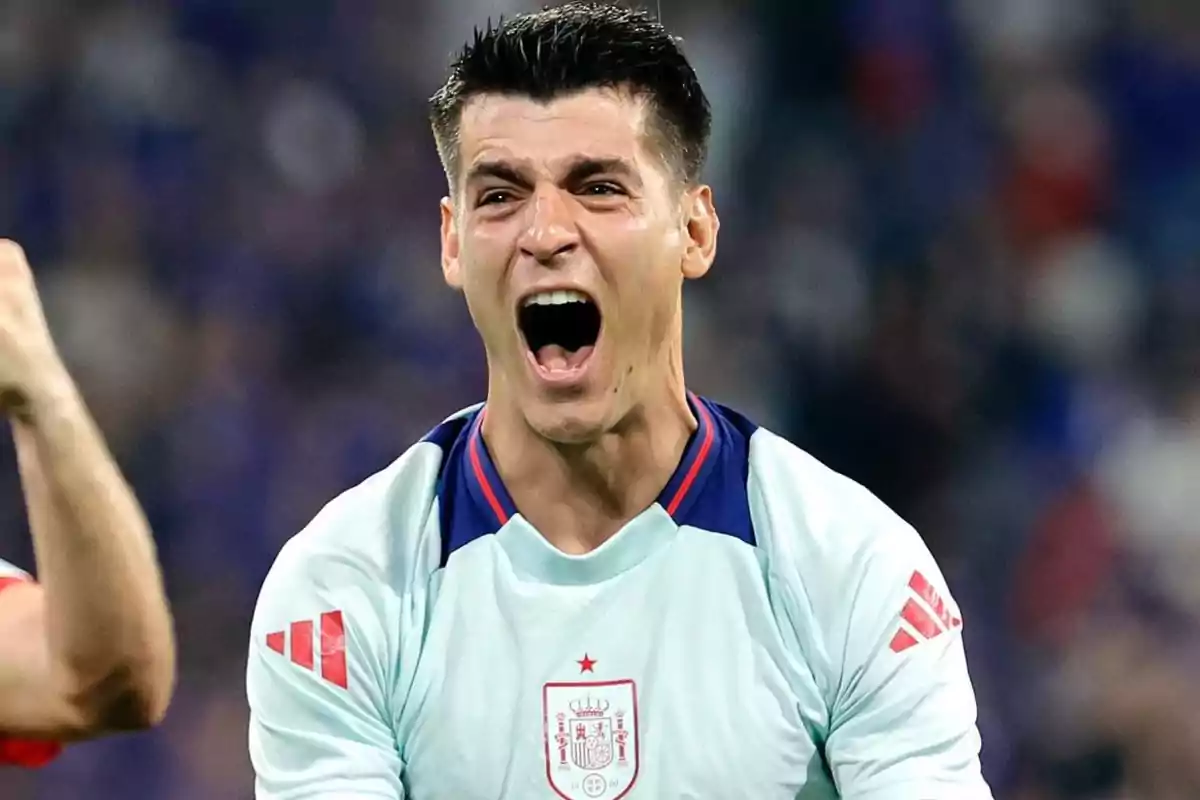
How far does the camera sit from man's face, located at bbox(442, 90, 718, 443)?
2.20 m

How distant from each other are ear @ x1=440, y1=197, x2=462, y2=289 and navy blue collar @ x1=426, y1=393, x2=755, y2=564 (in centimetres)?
19

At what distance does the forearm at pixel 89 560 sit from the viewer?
1.41m

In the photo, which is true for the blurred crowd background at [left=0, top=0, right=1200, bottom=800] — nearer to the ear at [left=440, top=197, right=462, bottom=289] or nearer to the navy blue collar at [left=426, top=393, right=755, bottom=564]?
the navy blue collar at [left=426, top=393, right=755, bottom=564]

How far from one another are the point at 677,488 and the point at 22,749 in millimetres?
860

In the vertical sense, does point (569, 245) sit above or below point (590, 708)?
above

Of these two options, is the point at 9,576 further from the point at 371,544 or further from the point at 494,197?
the point at 494,197

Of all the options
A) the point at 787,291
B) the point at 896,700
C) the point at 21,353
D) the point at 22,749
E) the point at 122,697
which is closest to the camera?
the point at 21,353

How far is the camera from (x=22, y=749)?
70.4 inches

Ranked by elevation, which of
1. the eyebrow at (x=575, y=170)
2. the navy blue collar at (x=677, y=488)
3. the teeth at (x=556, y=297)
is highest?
the eyebrow at (x=575, y=170)

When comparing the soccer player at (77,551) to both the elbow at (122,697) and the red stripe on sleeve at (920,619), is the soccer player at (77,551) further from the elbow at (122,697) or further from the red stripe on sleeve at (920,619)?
the red stripe on sleeve at (920,619)

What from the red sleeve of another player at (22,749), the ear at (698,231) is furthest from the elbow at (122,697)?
the ear at (698,231)

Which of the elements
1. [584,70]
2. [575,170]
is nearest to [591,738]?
[575,170]

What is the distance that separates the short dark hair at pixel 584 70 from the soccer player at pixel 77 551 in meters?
0.90

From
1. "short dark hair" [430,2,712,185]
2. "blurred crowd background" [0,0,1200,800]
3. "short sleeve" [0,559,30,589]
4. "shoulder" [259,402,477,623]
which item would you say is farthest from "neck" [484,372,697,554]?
"blurred crowd background" [0,0,1200,800]
